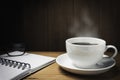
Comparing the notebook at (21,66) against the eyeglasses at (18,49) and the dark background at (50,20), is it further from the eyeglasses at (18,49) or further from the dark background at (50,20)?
the dark background at (50,20)

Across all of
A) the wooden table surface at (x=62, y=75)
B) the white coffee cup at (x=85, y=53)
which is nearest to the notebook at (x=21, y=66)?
the wooden table surface at (x=62, y=75)

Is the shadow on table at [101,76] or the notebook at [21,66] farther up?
the notebook at [21,66]

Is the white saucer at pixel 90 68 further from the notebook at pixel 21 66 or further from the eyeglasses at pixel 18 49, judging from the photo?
the eyeglasses at pixel 18 49

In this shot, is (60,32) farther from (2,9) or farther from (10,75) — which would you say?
(10,75)

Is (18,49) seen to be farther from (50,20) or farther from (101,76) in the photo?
(101,76)

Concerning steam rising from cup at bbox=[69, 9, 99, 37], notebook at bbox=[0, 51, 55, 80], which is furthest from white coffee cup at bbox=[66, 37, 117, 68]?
steam rising from cup at bbox=[69, 9, 99, 37]

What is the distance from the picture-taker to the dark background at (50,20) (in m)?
0.86

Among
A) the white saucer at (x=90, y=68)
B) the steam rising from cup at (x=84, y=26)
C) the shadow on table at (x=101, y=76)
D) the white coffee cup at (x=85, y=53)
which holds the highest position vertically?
the steam rising from cup at (x=84, y=26)

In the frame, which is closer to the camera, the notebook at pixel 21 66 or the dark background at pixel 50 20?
the notebook at pixel 21 66

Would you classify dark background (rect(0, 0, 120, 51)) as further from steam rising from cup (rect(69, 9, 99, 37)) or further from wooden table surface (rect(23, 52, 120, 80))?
wooden table surface (rect(23, 52, 120, 80))

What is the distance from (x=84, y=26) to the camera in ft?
2.88

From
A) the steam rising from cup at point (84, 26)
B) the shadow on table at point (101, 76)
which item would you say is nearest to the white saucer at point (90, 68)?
the shadow on table at point (101, 76)

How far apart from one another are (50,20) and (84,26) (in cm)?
16

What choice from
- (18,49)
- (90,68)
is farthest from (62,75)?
(18,49)
